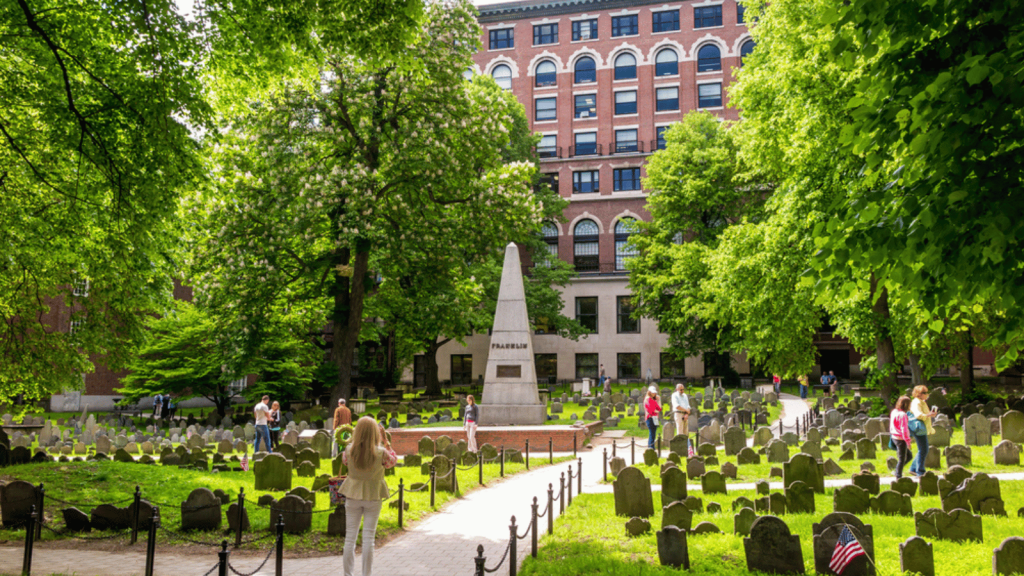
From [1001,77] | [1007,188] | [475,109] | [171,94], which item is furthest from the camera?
[475,109]

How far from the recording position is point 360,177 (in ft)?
69.6

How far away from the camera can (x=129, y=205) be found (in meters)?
10.9

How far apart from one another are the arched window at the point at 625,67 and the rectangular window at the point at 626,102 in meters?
1.24

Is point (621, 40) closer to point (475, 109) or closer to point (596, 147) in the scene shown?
point (596, 147)

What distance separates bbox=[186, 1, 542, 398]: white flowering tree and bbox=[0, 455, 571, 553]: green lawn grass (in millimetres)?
8273

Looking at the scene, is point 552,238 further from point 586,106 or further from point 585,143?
point 586,106

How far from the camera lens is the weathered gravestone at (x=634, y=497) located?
34.1 feet

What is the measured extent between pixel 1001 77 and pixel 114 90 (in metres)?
11.6

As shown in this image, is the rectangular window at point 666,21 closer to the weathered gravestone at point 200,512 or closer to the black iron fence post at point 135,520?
the weathered gravestone at point 200,512

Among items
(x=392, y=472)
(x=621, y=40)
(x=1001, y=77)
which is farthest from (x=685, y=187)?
(x=1001, y=77)

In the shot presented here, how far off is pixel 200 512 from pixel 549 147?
153ft

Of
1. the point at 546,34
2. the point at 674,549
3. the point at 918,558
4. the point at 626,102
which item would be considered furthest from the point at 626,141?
the point at 918,558

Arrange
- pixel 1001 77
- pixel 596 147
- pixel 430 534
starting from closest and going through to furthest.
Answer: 1. pixel 1001 77
2. pixel 430 534
3. pixel 596 147

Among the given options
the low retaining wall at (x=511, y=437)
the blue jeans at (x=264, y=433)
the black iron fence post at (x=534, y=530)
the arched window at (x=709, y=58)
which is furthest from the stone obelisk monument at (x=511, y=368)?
the arched window at (x=709, y=58)
